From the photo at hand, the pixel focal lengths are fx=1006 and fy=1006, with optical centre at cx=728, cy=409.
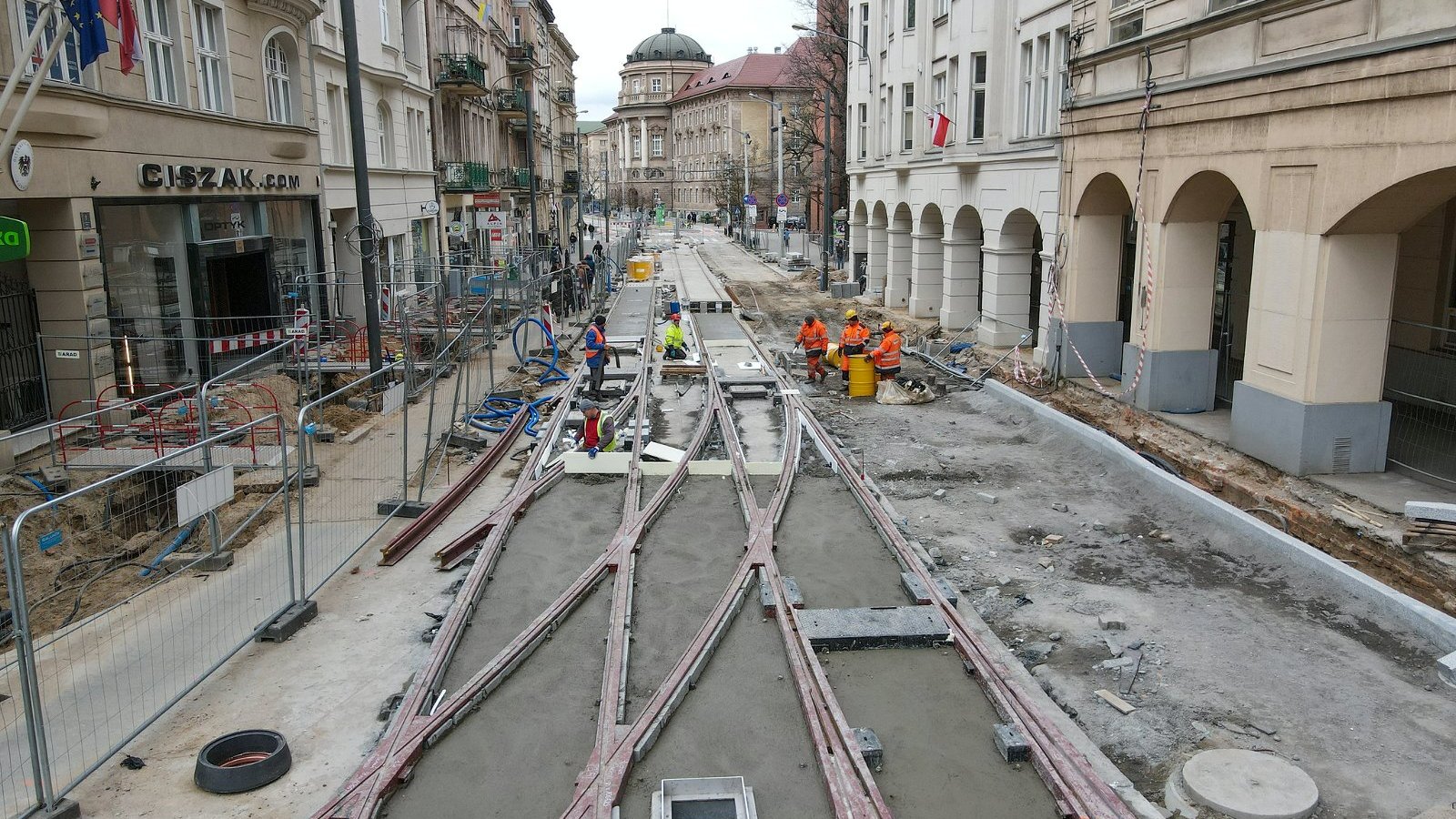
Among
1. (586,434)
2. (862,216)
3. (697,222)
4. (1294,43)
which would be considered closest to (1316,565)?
(1294,43)

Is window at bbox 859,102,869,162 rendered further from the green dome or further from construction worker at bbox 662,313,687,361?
the green dome

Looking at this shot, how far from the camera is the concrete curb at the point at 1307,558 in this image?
8281 mm

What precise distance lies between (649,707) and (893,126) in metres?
29.6

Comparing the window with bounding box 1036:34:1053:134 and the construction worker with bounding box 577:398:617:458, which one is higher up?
the window with bounding box 1036:34:1053:134

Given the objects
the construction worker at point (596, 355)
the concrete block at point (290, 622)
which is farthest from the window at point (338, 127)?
the concrete block at point (290, 622)

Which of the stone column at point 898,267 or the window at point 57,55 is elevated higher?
the window at point 57,55

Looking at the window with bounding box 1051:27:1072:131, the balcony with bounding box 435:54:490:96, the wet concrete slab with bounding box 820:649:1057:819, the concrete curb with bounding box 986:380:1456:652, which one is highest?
A: the balcony with bounding box 435:54:490:96

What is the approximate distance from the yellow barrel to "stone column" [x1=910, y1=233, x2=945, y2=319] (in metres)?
12.8

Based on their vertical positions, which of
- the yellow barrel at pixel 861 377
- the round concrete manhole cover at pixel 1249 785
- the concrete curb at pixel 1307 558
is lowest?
the round concrete manhole cover at pixel 1249 785

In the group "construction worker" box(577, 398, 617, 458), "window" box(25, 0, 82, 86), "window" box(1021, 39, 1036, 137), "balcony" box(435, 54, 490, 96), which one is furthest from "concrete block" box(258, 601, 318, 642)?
"balcony" box(435, 54, 490, 96)

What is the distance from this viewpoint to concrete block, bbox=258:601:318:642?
28.1 feet

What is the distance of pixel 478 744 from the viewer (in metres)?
6.70

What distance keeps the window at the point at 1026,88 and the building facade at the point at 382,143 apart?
14.0m

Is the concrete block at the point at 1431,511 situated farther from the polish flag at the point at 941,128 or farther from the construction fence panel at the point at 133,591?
the polish flag at the point at 941,128
